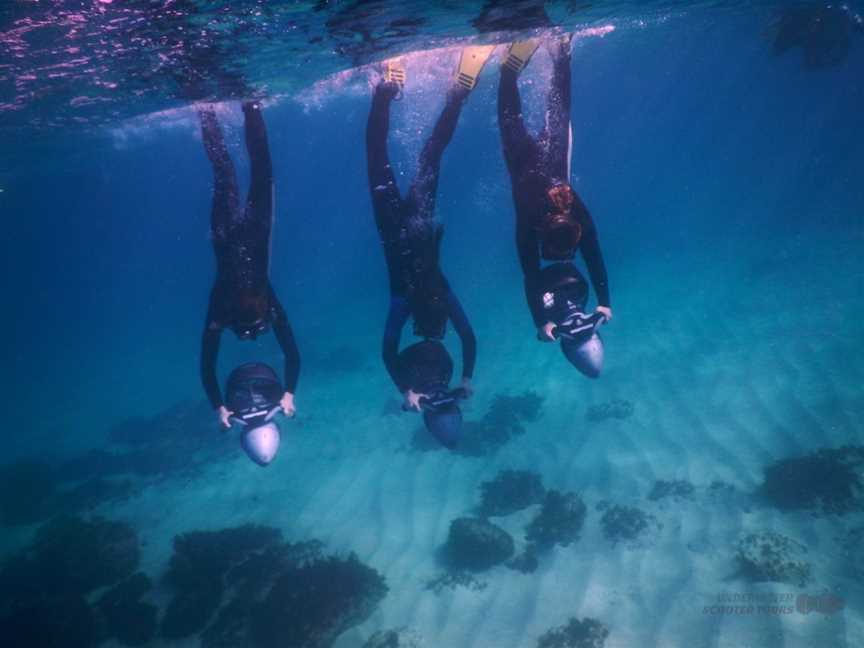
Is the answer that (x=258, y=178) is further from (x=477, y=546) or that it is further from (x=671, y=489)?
(x=671, y=489)

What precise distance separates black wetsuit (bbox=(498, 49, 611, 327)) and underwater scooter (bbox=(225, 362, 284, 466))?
3.50 metres

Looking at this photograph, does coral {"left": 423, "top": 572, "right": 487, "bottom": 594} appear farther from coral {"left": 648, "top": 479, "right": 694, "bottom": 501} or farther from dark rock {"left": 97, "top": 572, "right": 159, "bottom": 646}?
dark rock {"left": 97, "top": 572, "right": 159, "bottom": 646}

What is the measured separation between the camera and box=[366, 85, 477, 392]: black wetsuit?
→ 6.44m

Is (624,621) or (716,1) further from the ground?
(716,1)

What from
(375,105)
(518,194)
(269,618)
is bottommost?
(269,618)

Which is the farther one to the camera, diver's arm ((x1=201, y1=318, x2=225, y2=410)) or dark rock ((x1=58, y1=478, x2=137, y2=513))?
dark rock ((x1=58, y1=478, x2=137, y2=513))

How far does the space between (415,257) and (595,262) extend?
256 centimetres

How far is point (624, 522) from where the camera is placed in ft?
28.3

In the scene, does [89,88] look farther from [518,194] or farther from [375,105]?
[518,194]

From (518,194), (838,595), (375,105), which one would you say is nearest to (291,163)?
(375,105)

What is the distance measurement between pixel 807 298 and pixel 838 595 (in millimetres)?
14261

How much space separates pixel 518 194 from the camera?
22.1 ft

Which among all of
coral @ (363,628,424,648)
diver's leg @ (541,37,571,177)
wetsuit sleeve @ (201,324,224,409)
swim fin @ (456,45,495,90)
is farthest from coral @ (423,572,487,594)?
swim fin @ (456,45,495,90)

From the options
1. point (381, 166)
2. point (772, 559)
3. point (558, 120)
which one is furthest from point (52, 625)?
point (558, 120)
